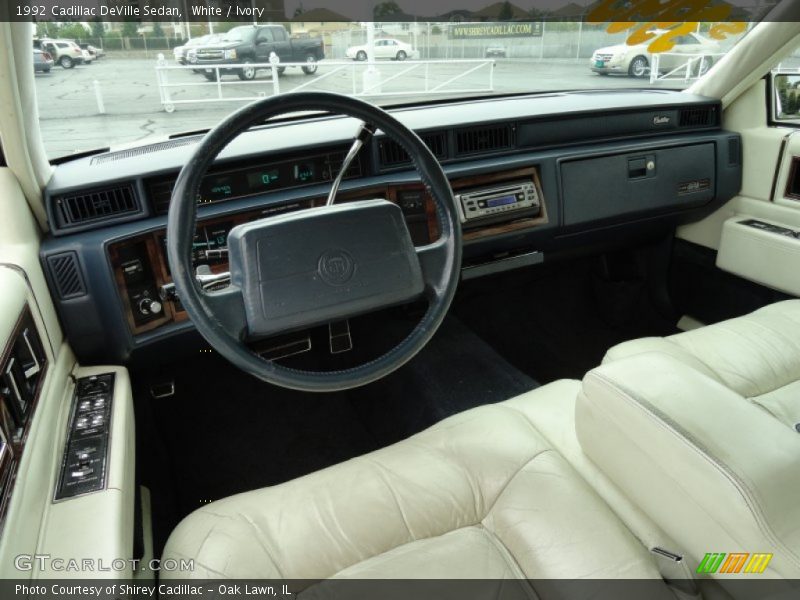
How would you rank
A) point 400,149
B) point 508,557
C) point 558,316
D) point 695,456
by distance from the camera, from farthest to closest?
point 558,316 → point 400,149 → point 508,557 → point 695,456

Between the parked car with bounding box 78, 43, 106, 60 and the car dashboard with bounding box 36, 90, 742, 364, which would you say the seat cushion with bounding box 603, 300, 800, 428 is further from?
the parked car with bounding box 78, 43, 106, 60

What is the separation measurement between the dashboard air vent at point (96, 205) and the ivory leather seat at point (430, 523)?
85cm

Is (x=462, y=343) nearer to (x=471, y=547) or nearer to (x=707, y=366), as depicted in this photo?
(x=707, y=366)

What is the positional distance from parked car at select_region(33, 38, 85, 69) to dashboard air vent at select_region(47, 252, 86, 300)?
0.48m

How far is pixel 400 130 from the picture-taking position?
1.22m

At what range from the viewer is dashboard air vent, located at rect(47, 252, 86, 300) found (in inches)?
57.9

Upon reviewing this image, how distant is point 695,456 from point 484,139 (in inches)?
58.4

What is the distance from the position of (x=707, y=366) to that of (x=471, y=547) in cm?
94

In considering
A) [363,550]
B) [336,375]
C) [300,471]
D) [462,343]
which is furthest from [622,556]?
[462,343]

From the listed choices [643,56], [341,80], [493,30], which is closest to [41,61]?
[341,80]

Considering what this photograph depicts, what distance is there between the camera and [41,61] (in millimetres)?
1435

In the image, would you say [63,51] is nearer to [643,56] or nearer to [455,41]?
[455,41]

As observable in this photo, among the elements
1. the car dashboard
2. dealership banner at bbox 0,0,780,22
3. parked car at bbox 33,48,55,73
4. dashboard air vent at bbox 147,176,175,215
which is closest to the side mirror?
the car dashboard

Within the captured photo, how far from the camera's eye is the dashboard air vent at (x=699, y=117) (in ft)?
8.25
